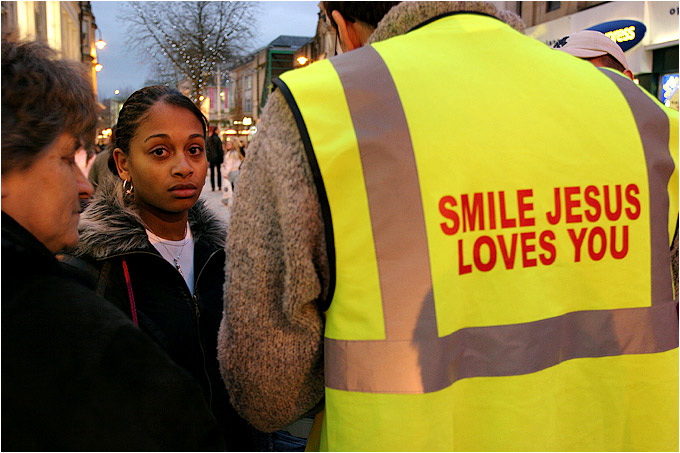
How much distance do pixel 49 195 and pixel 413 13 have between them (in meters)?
0.92

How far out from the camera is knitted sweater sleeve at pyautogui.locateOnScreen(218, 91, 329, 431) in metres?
1.23

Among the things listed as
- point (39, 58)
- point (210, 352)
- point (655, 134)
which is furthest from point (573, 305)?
point (39, 58)

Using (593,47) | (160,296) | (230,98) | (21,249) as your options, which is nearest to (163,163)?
(160,296)

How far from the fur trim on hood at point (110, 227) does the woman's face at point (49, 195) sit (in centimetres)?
45

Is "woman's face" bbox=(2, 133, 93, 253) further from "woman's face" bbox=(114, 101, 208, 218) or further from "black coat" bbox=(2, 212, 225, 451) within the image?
"woman's face" bbox=(114, 101, 208, 218)

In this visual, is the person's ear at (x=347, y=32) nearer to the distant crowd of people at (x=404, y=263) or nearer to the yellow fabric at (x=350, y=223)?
the distant crowd of people at (x=404, y=263)

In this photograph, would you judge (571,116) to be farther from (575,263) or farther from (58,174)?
(58,174)

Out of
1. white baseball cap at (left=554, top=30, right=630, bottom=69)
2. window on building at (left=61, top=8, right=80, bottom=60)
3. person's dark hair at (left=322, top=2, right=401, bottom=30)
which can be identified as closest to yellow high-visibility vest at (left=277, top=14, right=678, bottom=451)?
person's dark hair at (left=322, top=2, right=401, bottom=30)

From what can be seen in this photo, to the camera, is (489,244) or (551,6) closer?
(489,244)

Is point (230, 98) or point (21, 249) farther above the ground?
point (230, 98)

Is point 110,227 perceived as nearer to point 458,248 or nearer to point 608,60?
point 458,248

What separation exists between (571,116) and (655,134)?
0.77ft

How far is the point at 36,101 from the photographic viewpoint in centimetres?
115

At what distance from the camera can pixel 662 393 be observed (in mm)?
1397
